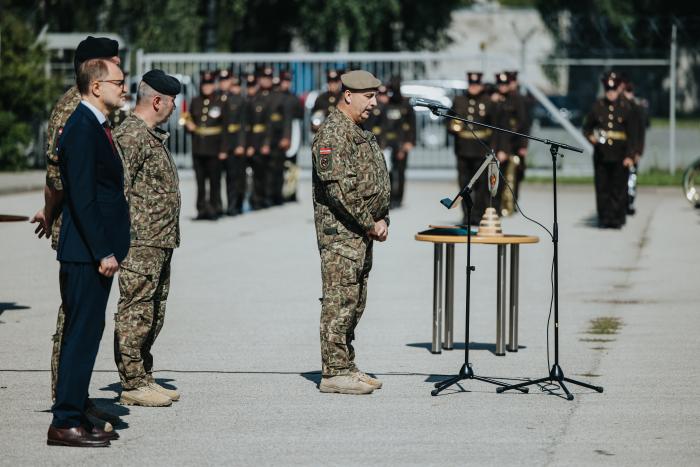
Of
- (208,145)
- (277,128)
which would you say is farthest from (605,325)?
(277,128)

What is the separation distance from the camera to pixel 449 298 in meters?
9.78

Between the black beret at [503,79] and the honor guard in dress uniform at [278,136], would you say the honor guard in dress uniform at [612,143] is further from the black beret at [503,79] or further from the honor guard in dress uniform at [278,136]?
the honor guard in dress uniform at [278,136]

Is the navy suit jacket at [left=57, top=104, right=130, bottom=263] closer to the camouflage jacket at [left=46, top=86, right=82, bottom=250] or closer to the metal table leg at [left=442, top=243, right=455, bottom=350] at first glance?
the camouflage jacket at [left=46, top=86, right=82, bottom=250]

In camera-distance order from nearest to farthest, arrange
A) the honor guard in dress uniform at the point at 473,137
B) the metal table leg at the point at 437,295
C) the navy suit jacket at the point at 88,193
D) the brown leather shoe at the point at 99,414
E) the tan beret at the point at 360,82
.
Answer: the navy suit jacket at the point at 88,193
the brown leather shoe at the point at 99,414
the tan beret at the point at 360,82
the metal table leg at the point at 437,295
the honor guard in dress uniform at the point at 473,137

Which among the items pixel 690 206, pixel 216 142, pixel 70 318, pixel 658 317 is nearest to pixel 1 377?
pixel 70 318

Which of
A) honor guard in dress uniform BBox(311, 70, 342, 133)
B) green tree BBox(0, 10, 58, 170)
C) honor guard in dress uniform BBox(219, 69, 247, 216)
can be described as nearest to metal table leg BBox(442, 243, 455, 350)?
honor guard in dress uniform BBox(219, 69, 247, 216)

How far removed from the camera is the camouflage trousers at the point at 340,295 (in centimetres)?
836

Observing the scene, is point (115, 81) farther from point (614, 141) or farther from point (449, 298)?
point (614, 141)

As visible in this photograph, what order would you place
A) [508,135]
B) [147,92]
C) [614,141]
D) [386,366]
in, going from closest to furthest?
Answer: [147,92] → [386,366] → [614,141] → [508,135]

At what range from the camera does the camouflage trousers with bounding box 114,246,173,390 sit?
7.85 m

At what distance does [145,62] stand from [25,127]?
2762 mm

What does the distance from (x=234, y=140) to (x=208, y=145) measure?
28.2 inches

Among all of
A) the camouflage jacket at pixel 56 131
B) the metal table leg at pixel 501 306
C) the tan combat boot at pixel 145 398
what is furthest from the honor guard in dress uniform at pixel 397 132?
the tan combat boot at pixel 145 398

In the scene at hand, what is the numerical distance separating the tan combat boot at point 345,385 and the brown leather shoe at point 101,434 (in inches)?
65.3
